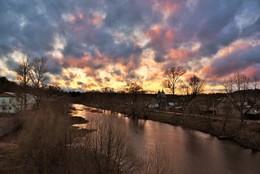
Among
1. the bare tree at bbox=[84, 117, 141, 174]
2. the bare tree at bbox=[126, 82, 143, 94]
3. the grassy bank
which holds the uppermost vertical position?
the bare tree at bbox=[126, 82, 143, 94]

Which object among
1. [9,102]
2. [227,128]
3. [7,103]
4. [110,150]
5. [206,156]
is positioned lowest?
[206,156]

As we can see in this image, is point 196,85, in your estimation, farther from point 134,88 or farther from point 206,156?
point 206,156

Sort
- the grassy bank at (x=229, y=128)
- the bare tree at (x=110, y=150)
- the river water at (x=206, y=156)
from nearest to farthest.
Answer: the bare tree at (x=110, y=150), the river water at (x=206, y=156), the grassy bank at (x=229, y=128)

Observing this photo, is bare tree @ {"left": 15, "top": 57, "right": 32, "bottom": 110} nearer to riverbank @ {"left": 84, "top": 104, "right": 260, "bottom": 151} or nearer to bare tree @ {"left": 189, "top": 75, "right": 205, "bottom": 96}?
riverbank @ {"left": 84, "top": 104, "right": 260, "bottom": 151}

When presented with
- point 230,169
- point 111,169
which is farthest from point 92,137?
point 230,169

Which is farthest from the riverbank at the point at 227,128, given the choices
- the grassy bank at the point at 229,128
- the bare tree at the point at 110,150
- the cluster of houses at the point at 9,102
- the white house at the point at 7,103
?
the white house at the point at 7,103

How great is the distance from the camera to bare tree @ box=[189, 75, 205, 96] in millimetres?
67569

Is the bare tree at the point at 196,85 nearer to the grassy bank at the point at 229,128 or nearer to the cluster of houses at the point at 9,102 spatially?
the grassy bank at the point at 229,128

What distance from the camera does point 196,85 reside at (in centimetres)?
6869

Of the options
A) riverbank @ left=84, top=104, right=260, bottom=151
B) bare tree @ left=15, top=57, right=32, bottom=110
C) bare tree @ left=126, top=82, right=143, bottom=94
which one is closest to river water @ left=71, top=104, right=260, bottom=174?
riverbank @ left=84, top=104, right=260, bottom=151

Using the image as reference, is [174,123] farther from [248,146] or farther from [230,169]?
[230,169]

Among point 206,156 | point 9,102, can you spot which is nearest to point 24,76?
point 9,102

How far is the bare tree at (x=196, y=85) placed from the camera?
6757 centimetres

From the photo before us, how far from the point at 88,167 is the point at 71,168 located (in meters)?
1.09
